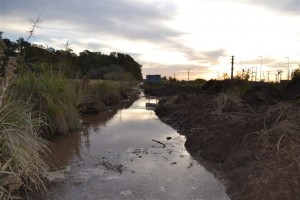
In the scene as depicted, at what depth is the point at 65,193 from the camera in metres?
6.75

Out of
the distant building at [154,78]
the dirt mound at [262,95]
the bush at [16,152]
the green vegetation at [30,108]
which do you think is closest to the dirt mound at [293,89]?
the dirt mound at [262,95]

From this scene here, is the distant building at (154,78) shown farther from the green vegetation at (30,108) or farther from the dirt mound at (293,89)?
the dirt mound at (293,89)

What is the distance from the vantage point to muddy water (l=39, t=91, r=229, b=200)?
6.89 metres

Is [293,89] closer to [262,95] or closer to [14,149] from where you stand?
[262,95]

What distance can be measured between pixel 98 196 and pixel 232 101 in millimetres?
9361

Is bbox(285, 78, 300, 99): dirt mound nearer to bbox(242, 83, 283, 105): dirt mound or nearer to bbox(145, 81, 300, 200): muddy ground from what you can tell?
bbox(242, 83, 283, 105): dirt mound

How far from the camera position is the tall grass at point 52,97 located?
1130cm

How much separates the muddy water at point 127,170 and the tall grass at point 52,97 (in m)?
0.53

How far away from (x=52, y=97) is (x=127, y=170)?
15.3 ft

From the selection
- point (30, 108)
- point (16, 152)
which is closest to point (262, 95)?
point (30, 108)

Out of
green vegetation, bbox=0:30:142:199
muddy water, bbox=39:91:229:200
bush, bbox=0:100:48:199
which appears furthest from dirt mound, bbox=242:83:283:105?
bush, bbox=0:100:48:199

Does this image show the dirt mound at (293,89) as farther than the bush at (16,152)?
Yes

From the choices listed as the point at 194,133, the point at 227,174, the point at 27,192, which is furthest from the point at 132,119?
the point at 27,192

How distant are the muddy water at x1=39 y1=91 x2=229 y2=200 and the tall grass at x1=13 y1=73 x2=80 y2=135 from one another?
1.75 ft
